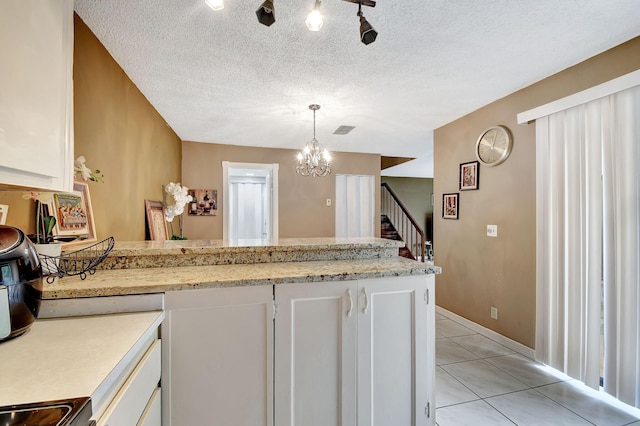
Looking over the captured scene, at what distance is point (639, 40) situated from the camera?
179 centimetres

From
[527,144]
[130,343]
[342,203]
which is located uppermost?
[527,144]

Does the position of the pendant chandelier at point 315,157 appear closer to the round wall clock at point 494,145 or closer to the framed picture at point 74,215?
the round wall clock at point 494,145

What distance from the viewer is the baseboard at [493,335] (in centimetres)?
252

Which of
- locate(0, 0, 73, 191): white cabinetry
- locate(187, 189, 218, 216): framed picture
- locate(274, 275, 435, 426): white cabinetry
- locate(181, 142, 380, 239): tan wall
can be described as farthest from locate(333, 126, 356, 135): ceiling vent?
locate(0, 0, 73, 191): white cabinetry

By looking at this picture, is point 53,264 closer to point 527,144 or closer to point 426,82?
point 426,82

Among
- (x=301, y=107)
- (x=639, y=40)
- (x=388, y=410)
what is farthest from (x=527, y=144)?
(x=388, y=410)

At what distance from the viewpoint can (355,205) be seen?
518cm

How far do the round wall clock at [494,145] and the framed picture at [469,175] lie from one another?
12cm

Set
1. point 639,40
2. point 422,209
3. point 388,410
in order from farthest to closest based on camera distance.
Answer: point 422,209
point 639,40
point 388,410

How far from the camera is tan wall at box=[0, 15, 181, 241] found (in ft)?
5.27

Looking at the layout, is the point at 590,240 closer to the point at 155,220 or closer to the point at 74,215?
the point at 74,215

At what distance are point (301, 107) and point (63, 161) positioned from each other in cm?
220

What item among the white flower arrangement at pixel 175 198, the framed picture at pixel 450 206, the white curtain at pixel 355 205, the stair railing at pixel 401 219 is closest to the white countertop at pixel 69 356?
the white flower arrangement at pixel 175 198

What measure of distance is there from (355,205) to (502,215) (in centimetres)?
268
